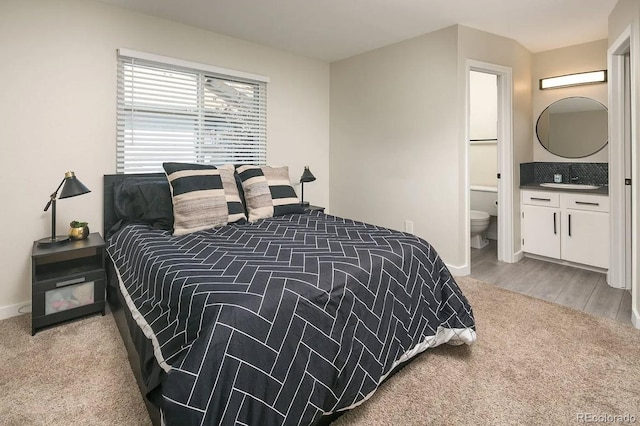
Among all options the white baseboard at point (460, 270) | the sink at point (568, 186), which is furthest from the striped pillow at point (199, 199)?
the sink at point (568, 186)

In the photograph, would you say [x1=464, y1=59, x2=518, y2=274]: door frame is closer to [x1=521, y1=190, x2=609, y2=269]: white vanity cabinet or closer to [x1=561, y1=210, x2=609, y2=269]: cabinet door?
[x1=521, y1=190, x2=609, y2=269]: white vanity cabinet

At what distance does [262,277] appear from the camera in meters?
1.52

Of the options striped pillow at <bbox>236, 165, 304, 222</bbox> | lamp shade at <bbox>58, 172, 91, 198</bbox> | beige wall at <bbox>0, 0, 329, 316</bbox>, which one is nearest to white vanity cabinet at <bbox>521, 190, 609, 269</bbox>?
striped pillow at <bbox>236, 165, 304, 222</bbox>

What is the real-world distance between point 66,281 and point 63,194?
1.99ft

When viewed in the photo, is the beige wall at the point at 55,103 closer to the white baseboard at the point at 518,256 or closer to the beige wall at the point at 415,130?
the beige wall at the point at 415,130

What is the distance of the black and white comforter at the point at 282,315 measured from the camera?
1.21 m

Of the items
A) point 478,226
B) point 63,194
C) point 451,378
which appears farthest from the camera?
point 478,226

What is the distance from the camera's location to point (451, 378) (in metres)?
1.86

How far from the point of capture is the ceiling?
113 inches

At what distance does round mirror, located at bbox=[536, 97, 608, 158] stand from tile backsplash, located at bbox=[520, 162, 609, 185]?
142 millimetres

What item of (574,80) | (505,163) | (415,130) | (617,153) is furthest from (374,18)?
(574,80)

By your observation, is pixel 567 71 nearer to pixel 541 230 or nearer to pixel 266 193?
pixel 541 230

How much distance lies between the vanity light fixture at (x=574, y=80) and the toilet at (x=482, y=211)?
1435 mm

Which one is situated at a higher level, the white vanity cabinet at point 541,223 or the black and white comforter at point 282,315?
the white vanity cabinet at point 541,223
